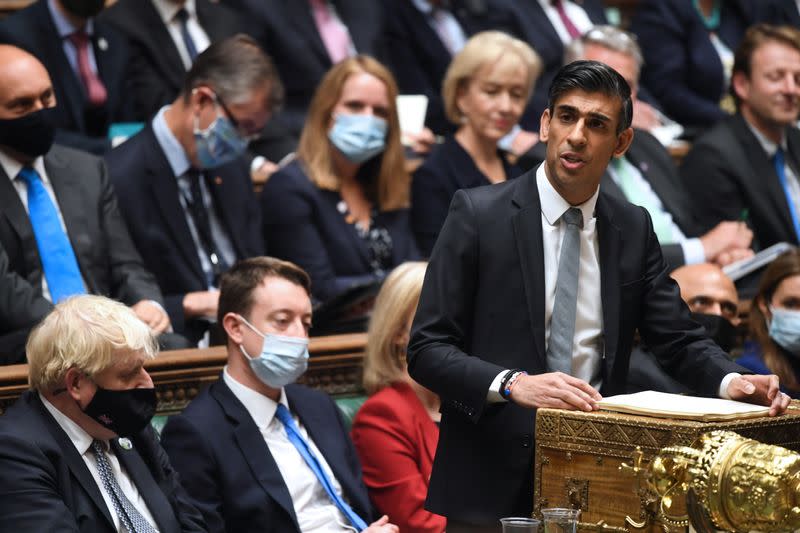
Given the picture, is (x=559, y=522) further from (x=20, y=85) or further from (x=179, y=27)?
(x=179, y=27)

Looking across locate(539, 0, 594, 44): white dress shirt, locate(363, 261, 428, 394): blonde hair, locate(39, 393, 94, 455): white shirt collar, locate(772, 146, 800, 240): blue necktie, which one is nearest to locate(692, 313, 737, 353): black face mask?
locate(363, 261, 428, 394): blonde hair

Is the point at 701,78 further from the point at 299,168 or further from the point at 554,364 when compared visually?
the point at 554,364

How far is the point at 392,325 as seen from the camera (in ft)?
13.8

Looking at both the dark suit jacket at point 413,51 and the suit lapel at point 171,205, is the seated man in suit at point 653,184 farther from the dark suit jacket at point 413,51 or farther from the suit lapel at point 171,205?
the suit lapel at point 171,205

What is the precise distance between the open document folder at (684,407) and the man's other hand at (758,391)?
0.10 feet

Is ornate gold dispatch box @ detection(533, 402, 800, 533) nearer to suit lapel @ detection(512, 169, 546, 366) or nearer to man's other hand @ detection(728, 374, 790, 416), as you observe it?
man's other hand @ detection(728, 374, 790, 416)

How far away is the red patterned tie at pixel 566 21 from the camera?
7.18 meters

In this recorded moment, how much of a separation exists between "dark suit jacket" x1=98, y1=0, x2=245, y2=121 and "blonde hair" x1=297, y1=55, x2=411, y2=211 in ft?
2.20

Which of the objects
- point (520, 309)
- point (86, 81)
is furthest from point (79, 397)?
point (86, 81)

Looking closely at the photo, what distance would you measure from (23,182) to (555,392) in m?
2.37

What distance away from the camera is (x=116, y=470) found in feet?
11.2

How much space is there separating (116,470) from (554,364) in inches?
45.7

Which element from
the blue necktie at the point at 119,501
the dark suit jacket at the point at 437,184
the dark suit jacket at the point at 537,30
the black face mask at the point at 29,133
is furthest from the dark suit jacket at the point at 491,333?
the dark suit jacket at the point at 537,30

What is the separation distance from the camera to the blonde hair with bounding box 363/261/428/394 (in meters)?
4.18
